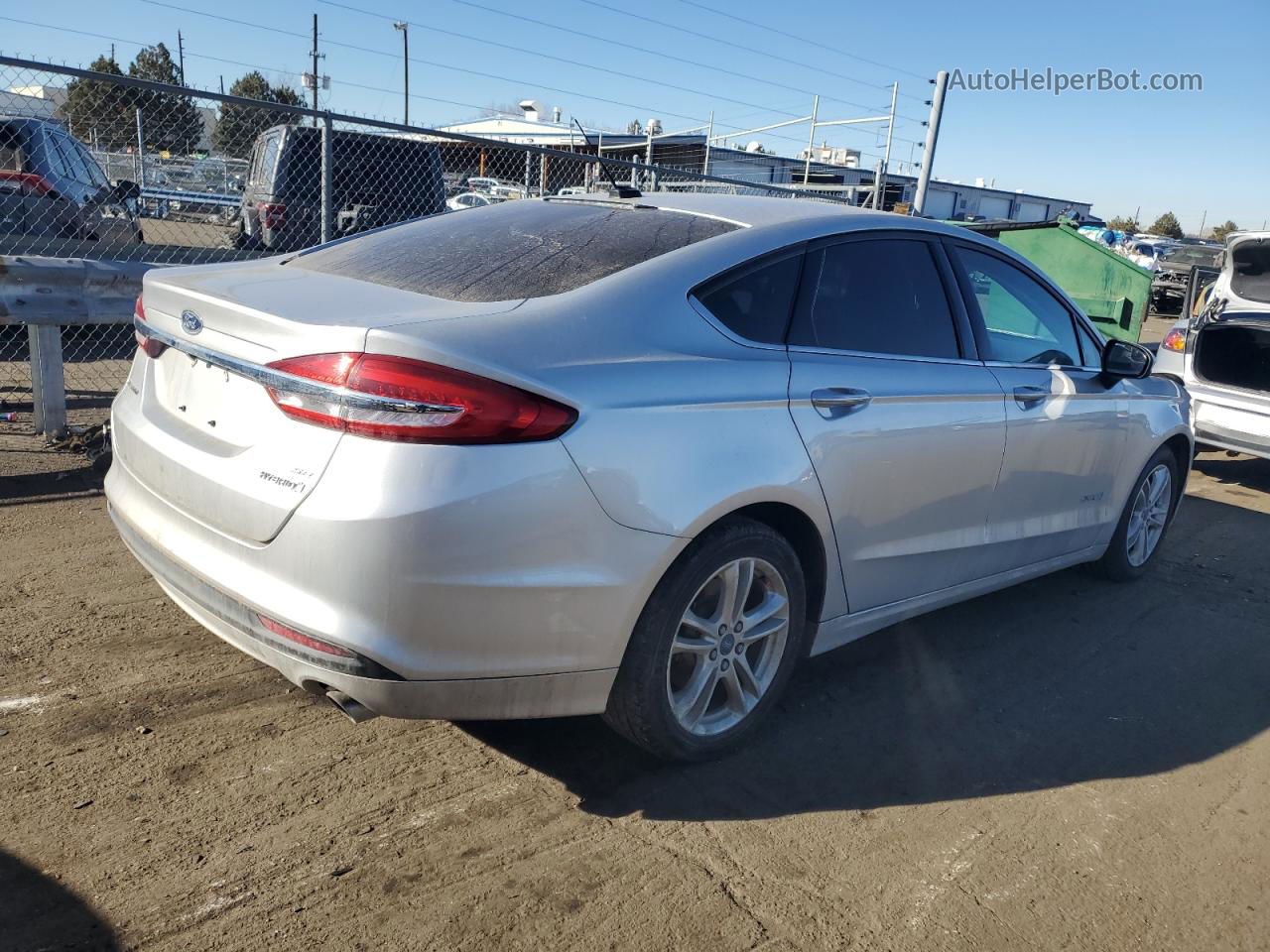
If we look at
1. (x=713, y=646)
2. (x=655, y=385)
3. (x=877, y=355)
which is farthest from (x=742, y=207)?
(x=713, y=646)

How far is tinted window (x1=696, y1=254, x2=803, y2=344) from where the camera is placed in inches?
115

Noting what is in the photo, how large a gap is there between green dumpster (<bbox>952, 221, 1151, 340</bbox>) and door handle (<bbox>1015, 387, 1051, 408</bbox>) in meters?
8.00

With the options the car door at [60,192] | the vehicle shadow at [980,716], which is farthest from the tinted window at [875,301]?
the car door at [60,192]

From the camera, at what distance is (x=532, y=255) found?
3.04 meters

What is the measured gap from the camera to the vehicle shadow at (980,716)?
2969 millimetres

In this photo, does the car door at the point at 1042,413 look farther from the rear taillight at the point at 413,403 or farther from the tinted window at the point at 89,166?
the tinted window at the point at 89,166

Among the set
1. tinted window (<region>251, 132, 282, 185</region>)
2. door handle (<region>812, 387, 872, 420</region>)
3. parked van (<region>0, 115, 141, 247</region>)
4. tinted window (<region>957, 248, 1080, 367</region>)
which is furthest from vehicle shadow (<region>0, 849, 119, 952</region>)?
tinted window (<region>251, 132, 282, 185</region>)

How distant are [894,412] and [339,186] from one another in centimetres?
769

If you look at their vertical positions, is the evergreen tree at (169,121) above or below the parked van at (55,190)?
above

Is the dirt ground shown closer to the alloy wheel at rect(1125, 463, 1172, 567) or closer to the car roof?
the alloy wheel at rect(1125, 463, 1172, 567)

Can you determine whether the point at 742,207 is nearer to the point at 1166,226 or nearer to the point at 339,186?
the point at 339,186

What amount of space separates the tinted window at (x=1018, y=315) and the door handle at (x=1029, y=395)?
0.14 m

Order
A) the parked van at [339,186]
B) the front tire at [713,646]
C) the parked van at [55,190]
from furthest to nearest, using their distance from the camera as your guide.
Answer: the parked van at [339,186] → the parked van at [55,190] → the front tire at [713,646]

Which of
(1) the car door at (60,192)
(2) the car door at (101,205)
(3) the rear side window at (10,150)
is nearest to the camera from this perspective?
(3) the rear side window at (10,150)
